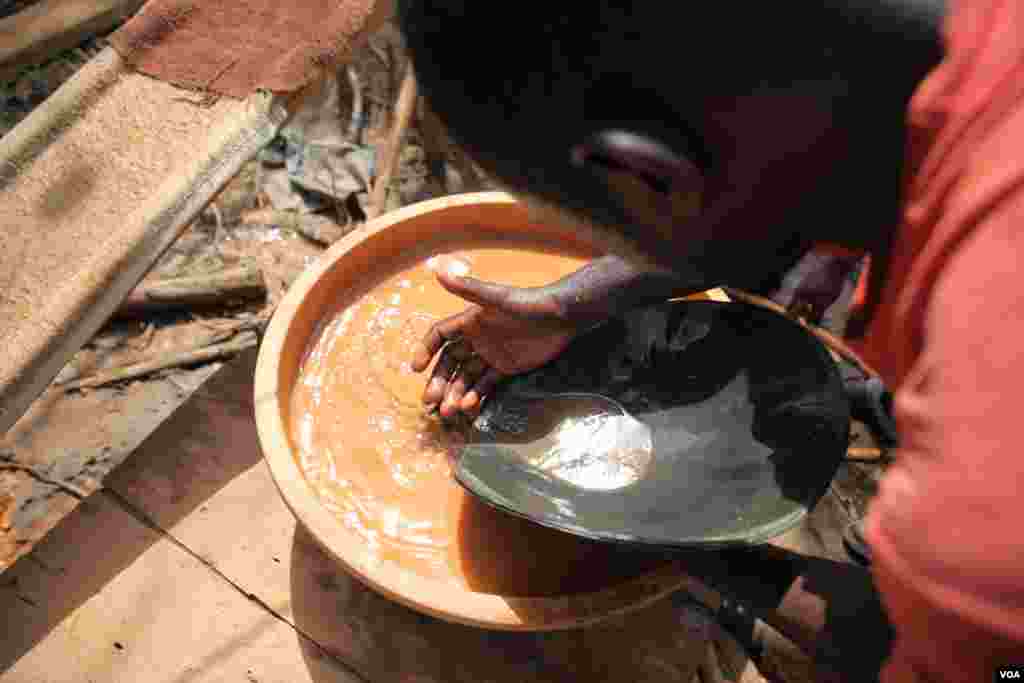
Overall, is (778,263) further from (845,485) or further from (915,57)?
(845,485)

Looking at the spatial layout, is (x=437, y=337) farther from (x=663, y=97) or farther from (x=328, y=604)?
(x=663, y=97)

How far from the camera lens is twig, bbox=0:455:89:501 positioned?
2.22 meters

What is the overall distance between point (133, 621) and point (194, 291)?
50.0 inches

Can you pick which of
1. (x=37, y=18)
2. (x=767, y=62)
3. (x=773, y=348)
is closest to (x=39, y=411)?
(x=37, y=18)

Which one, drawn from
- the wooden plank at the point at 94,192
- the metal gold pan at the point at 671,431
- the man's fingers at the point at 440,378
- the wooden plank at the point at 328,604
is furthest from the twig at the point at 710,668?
the wooden plank at the point at 94,192

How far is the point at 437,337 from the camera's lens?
73.9 inches

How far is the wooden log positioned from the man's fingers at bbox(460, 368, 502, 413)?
4.23 feet

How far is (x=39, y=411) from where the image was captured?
2480 mm

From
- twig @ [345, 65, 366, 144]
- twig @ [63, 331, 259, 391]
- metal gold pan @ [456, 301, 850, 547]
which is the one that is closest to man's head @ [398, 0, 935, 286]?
metal gold pan @ [456, 301, 850, 547]

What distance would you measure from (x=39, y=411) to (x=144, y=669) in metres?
Result: 1.17

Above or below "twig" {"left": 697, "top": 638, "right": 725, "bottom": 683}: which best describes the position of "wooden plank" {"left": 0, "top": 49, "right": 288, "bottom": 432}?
above

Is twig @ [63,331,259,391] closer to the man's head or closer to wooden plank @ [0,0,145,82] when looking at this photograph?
wooden plank @ [0,0,145,82]

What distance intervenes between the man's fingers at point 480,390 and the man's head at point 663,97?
35.7 inches

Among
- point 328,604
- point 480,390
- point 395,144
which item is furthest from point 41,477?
point 395,144
